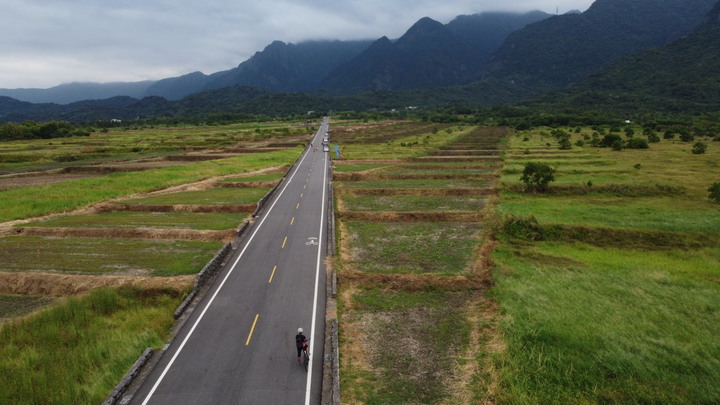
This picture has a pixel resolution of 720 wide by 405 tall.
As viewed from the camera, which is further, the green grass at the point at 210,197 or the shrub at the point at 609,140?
the shrub at the point at 609,140

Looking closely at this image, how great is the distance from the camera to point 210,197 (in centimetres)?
4928

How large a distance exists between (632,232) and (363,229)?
24546 mm

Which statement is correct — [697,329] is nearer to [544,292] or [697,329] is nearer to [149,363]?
A: [544,292]

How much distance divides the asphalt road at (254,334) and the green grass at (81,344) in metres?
1.83

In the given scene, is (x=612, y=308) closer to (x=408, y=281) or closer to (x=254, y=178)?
(x=408, y=281)

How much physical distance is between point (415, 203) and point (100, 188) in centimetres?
4388

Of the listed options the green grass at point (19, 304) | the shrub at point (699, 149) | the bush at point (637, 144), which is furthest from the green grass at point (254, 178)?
the shrub at point (699, 149)

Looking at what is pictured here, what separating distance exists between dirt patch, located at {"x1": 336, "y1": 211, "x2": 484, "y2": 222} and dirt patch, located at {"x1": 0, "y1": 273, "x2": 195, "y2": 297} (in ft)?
63.5

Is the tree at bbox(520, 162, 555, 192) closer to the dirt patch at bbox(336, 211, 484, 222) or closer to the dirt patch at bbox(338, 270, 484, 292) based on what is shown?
the dirt patch at bbox(336, 211, 484, 222)

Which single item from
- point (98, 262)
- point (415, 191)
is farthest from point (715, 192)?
point (98, 262)

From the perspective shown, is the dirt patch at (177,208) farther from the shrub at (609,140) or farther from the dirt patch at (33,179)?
the shrub at (609,140)

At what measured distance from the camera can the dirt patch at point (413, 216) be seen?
40.2 m

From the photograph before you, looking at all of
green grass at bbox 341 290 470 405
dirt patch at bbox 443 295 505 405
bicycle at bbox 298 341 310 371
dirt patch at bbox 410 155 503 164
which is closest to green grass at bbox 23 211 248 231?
green grass at bbox 341 290 470 405

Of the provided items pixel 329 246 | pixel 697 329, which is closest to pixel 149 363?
pixel 329 246
